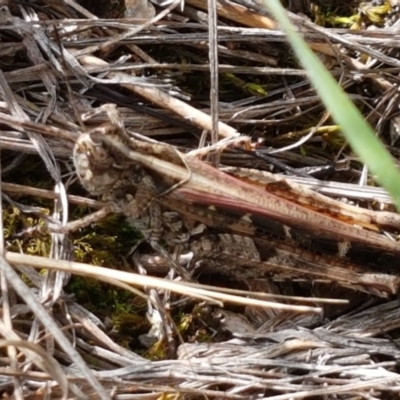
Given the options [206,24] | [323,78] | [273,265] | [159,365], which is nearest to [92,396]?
[159,365]

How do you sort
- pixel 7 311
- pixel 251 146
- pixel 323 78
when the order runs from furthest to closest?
1. pixel 251 146
2. pixel 7 311
3. pixel 323 78

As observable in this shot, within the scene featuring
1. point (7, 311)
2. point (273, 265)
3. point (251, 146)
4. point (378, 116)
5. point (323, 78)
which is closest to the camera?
point (323, 78)

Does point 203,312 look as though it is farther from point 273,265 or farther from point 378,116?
point 378,116

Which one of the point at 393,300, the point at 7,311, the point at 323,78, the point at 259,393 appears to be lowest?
the point at 259,393

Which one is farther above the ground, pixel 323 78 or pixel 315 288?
pixel 323 78

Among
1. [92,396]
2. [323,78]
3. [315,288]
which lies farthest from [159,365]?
[323,78]

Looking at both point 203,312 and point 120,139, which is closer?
point 120,139
